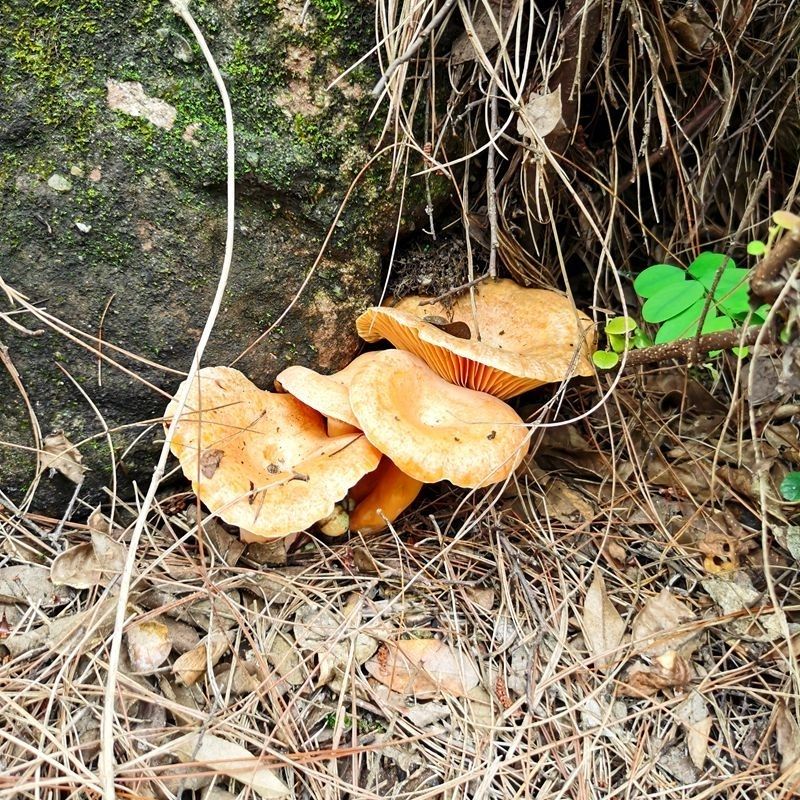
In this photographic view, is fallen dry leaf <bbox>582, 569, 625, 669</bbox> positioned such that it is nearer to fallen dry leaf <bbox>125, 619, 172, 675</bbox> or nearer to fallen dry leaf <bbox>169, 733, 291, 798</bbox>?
fallen dry leaf <bbox>169, 733, 291, 798</bbox>

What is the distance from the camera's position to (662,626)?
2312mm

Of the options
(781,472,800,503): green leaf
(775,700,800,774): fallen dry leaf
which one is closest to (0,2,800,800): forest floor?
(775,700,800,774): fallen dry leaf

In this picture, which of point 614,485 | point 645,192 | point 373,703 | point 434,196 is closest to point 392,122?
point 434,196

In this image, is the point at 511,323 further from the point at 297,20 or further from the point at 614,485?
the point at 297,20

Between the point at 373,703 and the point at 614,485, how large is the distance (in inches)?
48.9

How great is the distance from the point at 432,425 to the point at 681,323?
3.04 ft

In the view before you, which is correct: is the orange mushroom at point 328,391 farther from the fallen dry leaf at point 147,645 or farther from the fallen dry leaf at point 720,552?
the fallen dry leaf at point 720,552

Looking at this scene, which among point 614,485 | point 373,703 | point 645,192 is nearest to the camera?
point 373,703

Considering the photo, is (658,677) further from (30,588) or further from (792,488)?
(30,588)

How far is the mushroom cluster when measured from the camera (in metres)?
2.22

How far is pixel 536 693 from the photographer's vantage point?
2.13 m

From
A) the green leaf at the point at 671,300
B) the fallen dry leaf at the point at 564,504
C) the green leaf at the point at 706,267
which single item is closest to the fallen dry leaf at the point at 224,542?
the fallen dry leaf at the point at 564,504

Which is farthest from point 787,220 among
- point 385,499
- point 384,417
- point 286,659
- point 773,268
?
point 286,659

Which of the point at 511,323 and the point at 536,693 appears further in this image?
the point at 511,323
